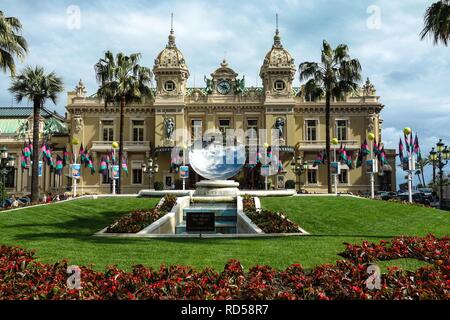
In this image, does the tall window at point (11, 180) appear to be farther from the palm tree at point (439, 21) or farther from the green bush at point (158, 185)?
the palm tree at point (439, 21)

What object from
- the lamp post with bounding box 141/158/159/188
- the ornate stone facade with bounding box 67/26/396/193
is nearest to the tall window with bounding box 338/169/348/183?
the ornate stone facade with bounding box 67/26/396/193

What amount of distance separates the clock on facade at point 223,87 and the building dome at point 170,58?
15.5 feet

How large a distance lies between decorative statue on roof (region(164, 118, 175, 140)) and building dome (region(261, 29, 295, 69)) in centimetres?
1302

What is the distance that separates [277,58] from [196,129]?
1292 cm

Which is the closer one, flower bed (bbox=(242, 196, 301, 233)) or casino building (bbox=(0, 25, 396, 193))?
flower bed (bbox=(242, 196, 301, 233))

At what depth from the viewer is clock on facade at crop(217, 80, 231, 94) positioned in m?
51.3

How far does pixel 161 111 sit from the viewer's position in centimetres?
4978

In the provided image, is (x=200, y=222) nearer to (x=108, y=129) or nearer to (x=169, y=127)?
(x=169, y=127)

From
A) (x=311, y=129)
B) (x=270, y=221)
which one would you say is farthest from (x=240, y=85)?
(x=270, y=221)

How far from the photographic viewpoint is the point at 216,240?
42.9 feet

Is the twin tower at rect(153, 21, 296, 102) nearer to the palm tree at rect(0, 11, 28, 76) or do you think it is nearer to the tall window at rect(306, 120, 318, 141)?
the tall window at rect(306, 120, 318, 141)

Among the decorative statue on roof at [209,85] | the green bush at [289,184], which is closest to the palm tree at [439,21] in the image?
the green bush at [289,184]

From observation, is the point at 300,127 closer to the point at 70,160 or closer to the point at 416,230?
the point at 70,160
